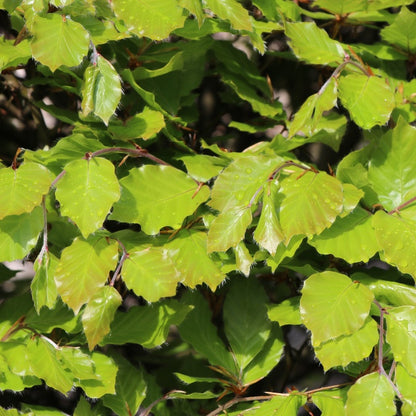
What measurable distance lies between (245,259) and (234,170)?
145 millimetres

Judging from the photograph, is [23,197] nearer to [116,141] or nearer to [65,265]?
[65,265]

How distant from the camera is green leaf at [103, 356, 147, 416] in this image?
1095mm

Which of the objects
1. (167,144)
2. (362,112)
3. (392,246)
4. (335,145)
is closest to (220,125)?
(167,144)

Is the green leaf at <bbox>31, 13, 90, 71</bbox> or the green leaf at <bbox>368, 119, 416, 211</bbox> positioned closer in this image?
the green leaf at <bbox>31, 13, 90, 71</bbox>

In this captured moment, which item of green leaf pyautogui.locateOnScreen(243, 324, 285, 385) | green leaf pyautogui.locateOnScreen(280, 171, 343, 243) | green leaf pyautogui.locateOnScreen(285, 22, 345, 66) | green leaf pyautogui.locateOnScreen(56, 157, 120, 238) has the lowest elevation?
green leaf pyautogui.locateOnScreen(243, 324, 285, 385)

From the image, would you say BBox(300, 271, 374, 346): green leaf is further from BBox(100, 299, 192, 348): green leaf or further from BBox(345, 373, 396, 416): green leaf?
BBox(100, 299, 192, 348): green leaf

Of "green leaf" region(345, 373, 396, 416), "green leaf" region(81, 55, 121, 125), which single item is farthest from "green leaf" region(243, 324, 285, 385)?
"green leaf" region(81, 55, 121, 125)

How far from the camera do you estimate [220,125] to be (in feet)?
4.90

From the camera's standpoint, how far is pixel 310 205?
2.85 feet

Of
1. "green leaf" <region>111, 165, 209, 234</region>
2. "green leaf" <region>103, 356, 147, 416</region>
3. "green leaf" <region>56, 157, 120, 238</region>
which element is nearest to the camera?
"green leaf" <region>56, 157, 120, 238</region>

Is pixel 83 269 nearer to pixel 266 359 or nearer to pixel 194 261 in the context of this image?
pixel 194 261

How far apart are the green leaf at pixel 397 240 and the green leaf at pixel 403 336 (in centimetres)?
7

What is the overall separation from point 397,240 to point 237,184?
27 centimetres

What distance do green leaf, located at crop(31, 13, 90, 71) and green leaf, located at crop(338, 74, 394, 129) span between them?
434 millimetres
